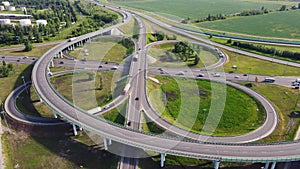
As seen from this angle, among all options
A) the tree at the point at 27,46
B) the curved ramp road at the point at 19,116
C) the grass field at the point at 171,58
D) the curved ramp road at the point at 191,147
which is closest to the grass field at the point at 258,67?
the grass field at the point at 171,58

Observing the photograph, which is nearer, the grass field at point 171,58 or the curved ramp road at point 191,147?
the curved ramp road at point 191,147

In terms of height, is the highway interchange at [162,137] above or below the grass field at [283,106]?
above

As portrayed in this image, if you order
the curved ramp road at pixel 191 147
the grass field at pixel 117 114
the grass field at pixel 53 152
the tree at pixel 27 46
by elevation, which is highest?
the tree at pixel 27 46

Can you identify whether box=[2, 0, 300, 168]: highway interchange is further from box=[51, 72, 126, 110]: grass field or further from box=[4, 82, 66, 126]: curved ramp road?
box=[51, 72, 126, 110]: grass field

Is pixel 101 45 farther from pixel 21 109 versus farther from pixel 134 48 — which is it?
pixel 21 109

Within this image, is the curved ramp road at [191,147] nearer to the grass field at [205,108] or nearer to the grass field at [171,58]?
the grass field at [205,108]

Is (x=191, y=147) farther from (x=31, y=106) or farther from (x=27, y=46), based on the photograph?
(x=27, y=46)

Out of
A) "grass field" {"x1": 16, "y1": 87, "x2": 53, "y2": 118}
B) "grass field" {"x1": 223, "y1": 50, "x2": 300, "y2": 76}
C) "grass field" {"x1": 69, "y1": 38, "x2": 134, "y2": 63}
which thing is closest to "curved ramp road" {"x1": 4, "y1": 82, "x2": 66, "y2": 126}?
"grass field" {"x1": 16, "y1": 87, "x2": 53, "y2": 118}

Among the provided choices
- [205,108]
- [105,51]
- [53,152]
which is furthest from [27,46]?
[205,108]
